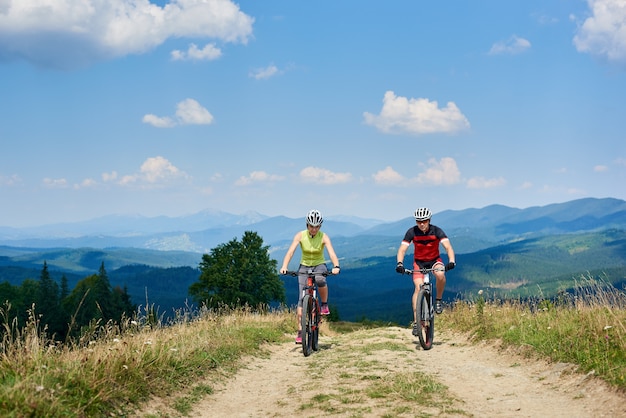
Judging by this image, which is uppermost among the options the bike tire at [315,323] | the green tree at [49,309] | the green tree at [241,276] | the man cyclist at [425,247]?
the man cyclist at [425,247]

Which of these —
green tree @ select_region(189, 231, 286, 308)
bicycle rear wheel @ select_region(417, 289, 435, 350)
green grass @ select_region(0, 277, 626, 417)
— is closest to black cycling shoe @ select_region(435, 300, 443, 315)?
bicycle rear wheel @ select_region(417, 289, 435, 350)

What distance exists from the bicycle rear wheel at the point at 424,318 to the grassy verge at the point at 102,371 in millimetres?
4264

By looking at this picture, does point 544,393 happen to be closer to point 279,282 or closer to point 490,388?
point 490,388

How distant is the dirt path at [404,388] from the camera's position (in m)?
6.89

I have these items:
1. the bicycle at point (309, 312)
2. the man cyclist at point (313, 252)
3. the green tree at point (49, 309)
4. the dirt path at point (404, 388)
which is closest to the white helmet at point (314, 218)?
the man cyclist at point (313, 252)

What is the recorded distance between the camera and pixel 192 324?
46.8 feet

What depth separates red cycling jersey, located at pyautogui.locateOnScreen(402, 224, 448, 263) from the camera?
39.5 feet

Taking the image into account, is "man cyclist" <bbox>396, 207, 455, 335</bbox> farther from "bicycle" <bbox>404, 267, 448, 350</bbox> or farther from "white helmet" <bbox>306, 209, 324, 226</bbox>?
"white helmet" <bbox>306, 209, 324, 226</bbox>

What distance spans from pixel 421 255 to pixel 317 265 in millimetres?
2459

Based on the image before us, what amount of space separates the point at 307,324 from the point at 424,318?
2764 millimetres

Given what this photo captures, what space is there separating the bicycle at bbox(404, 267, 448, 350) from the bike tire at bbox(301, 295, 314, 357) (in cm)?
237

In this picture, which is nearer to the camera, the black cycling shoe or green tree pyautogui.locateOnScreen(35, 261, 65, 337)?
the black cycling shoe

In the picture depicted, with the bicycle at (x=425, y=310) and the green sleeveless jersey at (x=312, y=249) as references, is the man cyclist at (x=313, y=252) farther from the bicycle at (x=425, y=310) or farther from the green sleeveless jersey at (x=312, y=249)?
the bicycle at (x=425, y=310)

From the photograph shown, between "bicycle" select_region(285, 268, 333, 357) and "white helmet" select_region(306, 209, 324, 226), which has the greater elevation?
"white helmet" select_region(306, 209, 324, 226)
